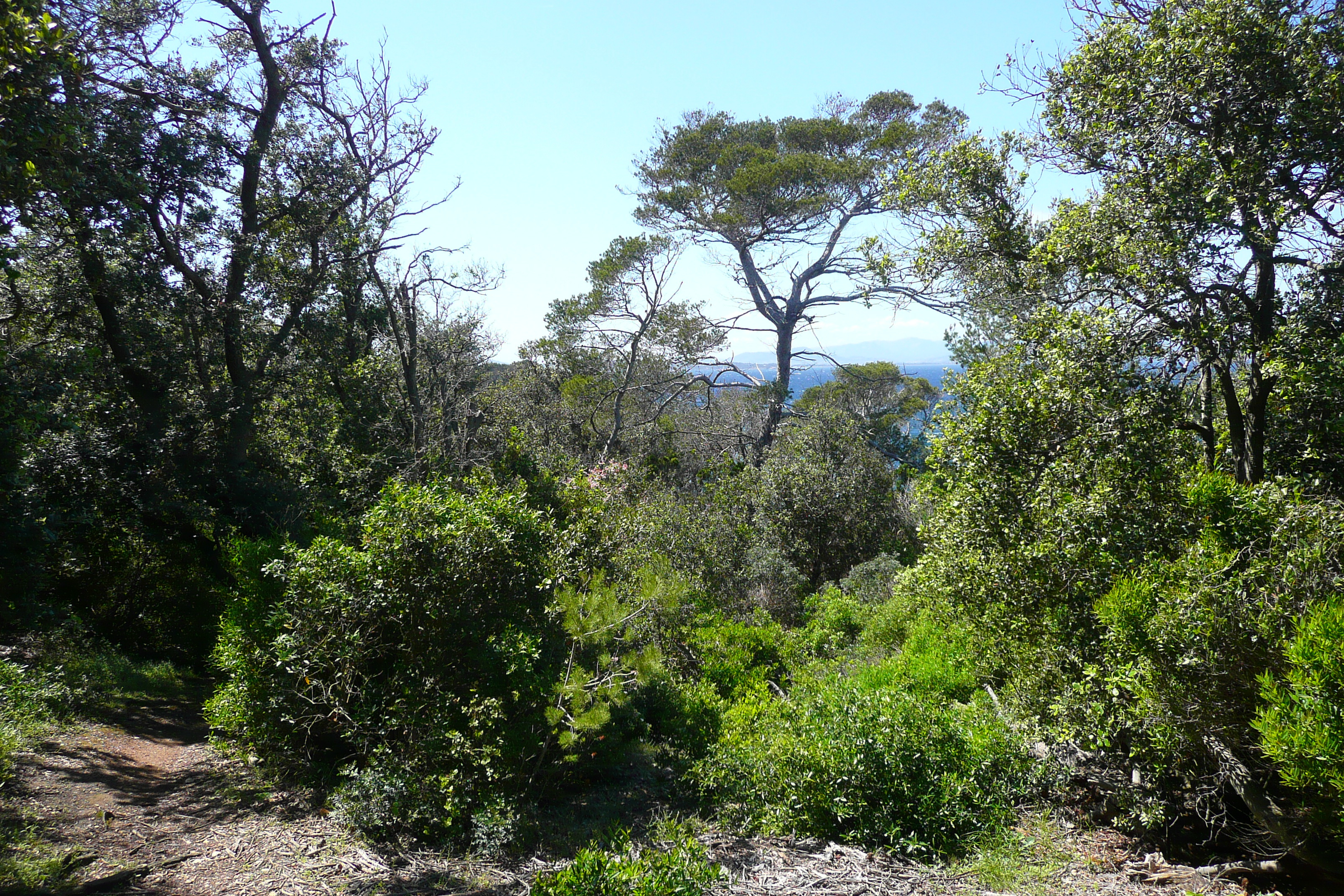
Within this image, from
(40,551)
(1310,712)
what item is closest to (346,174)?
(40,551)

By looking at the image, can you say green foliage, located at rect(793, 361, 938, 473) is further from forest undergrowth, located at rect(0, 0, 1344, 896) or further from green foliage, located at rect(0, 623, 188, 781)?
green foliage, located at rect(0, 623, 188, 781)

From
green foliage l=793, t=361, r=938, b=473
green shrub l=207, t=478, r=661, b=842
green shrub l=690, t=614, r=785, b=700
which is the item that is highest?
green foliage l=793, t=361, r=938, b=473

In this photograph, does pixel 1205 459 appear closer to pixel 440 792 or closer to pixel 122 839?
pixel 440 792

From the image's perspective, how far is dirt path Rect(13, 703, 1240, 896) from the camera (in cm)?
408

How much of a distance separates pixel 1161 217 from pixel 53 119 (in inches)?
324

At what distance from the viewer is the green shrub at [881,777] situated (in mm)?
4535

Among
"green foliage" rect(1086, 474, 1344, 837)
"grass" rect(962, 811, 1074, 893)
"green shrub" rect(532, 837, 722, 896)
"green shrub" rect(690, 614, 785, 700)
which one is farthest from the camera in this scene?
"green shrub" rect(690, 614, 785, 700)

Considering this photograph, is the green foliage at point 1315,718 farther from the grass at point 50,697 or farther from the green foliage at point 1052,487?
the grass at point 50,697

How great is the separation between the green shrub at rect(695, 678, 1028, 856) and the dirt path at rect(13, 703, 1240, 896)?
0.22 metres

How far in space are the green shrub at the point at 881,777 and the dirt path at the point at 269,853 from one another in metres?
0.22

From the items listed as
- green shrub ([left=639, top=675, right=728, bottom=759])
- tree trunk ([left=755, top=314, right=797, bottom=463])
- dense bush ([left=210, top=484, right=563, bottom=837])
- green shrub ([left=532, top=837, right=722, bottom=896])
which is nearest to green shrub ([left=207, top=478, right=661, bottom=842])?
dense bush ([left=210, top=484, right=563, bottom=837])

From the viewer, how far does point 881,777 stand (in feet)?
15.3

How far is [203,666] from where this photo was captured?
32.3 feet

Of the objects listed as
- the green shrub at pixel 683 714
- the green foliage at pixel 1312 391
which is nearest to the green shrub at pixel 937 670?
the green shrub at pixel 683 714
